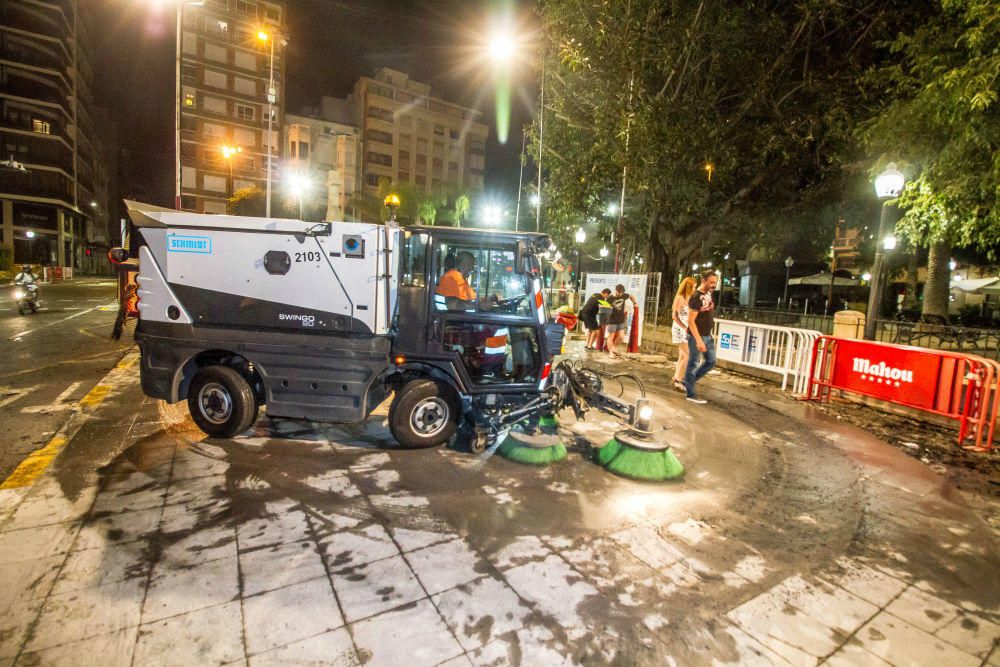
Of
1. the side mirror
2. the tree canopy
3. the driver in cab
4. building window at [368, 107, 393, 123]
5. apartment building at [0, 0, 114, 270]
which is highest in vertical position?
building window at [368, 107, 393, 123]

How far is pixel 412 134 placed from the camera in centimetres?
6494

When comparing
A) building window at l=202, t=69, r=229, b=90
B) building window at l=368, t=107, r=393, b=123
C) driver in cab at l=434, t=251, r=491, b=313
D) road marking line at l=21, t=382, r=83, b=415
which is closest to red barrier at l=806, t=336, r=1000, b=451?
driver in cab at l=434, t=251, r=491, b=313

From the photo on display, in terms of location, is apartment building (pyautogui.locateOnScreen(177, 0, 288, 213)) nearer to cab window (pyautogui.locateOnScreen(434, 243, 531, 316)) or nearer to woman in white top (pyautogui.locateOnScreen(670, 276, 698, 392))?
woman in white top (pyautogui.locateOnScreen(670, 276, 698, 392))

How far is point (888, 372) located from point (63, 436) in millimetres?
10534

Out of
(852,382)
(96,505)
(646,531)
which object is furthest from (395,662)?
(852,382)

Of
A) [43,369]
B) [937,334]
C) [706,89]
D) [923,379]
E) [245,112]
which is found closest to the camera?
[923,379]

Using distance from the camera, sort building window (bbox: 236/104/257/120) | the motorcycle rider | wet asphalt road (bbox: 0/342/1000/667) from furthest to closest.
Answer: building window (bbox: 236/104/257/120)
the motorcycle rider
wet asphalt road (bbox: 0/342/1000/667)

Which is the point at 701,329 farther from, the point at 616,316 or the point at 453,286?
the point at 616,316

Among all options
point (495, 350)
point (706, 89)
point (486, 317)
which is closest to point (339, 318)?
point (486, 317)

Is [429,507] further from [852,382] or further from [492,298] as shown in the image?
[852,382]

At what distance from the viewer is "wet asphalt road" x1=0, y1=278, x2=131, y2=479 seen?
5461 millimetres

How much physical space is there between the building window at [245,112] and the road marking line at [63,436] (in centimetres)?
5370

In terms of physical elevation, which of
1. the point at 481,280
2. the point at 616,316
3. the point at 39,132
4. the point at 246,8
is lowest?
the point at 616,316

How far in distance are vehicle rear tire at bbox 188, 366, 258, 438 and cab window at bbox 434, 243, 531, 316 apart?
220 centimetres
